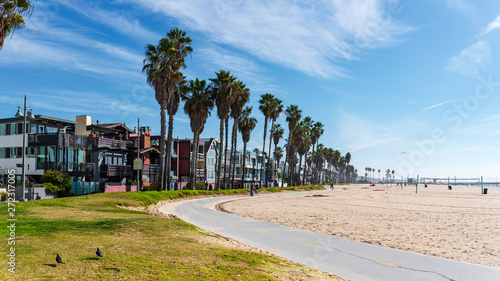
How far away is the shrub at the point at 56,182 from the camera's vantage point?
3497 cm

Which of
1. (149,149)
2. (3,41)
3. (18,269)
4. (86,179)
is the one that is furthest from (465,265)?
(149,149)

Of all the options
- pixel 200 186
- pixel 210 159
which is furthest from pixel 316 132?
pixel 200 186

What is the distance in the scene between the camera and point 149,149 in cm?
5794

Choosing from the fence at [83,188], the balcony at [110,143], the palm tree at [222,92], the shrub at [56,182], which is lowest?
the fence at [83,188]

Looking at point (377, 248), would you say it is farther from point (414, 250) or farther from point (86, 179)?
point (86, 179)

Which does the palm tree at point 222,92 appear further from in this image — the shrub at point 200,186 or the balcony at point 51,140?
the balcony at point 51,140

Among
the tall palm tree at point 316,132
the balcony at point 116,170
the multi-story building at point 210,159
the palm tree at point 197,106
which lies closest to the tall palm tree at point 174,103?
the palm tree at point 197,106

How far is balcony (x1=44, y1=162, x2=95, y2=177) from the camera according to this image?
4078 cm

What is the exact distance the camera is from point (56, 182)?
3594 centimetres

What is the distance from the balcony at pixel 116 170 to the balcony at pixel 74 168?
7.03ft

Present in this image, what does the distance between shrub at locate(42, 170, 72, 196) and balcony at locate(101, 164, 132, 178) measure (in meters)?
11.4

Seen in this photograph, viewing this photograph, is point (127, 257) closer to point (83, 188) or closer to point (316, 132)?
point (83, 188)

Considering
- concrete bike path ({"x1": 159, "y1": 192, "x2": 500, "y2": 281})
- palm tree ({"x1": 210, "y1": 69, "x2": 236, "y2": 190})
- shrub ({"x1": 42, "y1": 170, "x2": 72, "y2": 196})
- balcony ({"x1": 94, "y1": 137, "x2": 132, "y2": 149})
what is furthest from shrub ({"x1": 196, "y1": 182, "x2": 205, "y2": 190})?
concrete bike path ({"x1": 159, "y1": 192, "x2": 500, "y2": 281})

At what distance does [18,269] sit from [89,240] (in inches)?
144
